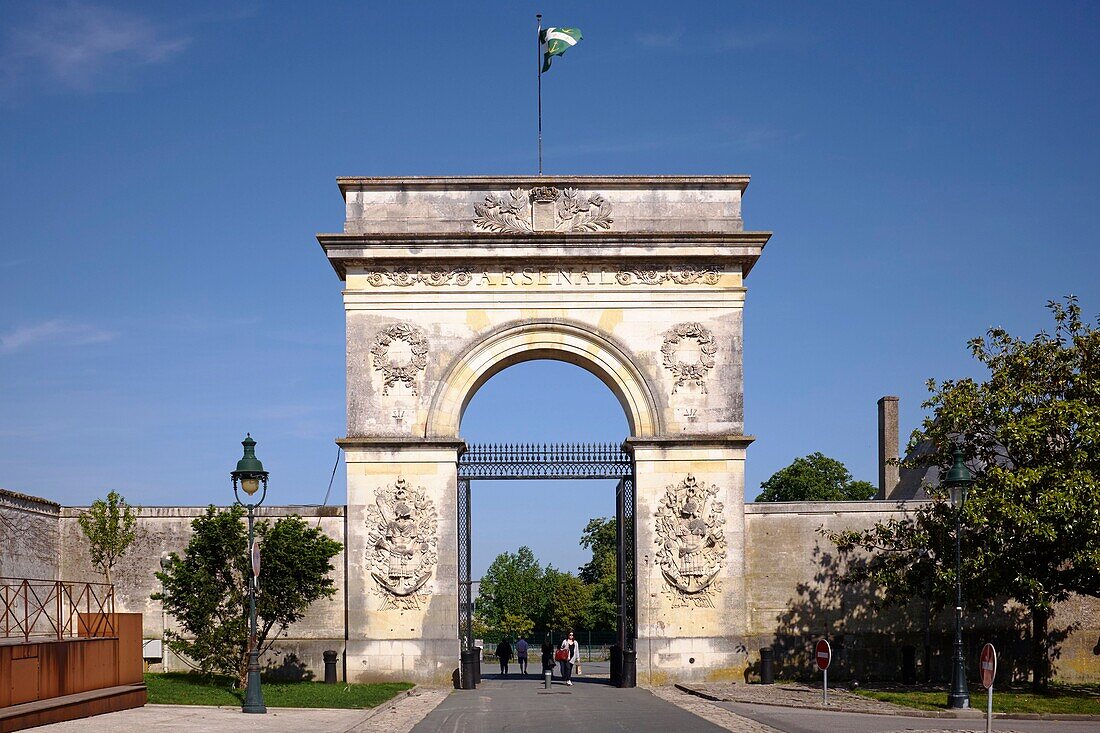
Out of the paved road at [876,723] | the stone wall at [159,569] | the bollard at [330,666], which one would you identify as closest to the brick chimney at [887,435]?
the stone wall at [159,569]

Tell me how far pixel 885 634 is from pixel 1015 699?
219 inches

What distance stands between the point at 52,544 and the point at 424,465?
828 centimetres

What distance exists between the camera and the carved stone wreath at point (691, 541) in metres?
27.4

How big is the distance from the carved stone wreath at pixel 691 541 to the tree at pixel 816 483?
3556cm

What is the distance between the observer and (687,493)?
2769 centimetres

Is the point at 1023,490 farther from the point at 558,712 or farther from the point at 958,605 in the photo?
the point at 558,712

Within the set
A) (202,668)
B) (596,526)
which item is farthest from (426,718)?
(596,526)

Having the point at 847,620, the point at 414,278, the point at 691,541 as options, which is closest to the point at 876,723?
the point at 691,541

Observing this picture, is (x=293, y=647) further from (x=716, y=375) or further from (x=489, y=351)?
(x=716, y=375)

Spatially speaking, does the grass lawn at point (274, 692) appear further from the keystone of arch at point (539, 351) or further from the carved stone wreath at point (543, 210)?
the carved stone wreath at point (543, 210)

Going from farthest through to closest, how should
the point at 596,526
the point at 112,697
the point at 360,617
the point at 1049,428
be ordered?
1. the point at 596,526
2. the point at 360,617
3. the point at 1049,428
4. the point at 112,697

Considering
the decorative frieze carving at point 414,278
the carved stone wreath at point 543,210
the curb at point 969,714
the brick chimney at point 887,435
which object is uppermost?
the carved stone wreath at point 543,210

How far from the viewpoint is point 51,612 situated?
2683 cm

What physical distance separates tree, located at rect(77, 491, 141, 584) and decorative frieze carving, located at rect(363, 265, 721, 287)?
7413 millimetres
